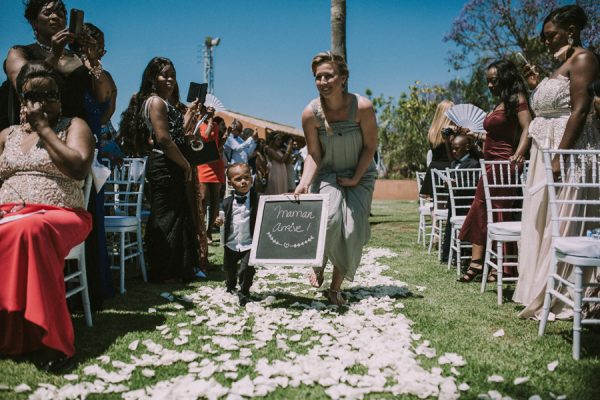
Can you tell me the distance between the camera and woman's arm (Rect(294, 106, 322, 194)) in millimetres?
4207

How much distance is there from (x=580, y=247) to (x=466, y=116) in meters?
4.19

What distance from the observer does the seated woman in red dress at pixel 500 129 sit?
5.10m

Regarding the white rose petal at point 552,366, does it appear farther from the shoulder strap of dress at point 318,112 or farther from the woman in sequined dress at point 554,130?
the shoulder strap of dress at point 318,112

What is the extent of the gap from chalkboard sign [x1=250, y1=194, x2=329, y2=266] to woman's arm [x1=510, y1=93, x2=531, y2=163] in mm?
1996

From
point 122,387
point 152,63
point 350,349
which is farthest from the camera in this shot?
point 152,63

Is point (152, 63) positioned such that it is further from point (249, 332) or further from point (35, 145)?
point (249, 332)

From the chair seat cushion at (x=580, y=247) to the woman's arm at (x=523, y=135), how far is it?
1762mm

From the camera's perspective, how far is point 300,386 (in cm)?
259

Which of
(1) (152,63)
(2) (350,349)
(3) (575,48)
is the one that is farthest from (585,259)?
(1) (152,63)

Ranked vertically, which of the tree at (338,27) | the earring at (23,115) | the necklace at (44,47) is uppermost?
the tree at (338,27)

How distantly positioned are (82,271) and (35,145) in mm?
926

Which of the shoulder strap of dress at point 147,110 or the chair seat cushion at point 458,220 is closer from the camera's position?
the shoulder strap of dress at point 147,110

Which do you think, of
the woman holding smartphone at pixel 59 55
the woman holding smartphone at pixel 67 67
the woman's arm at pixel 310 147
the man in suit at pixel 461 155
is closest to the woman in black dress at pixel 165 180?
the woman holding smartphone at pixel 67 67

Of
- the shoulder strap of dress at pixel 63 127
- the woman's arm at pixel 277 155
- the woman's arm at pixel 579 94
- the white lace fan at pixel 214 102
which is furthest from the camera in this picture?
the woman's arm at pixel 277 155
